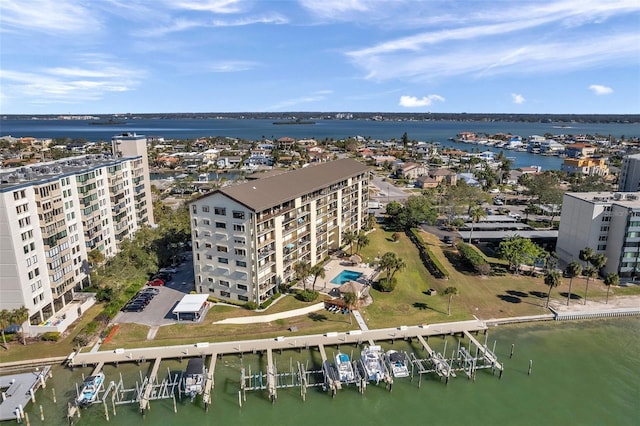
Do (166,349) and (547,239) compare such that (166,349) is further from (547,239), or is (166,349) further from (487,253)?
(547,239)

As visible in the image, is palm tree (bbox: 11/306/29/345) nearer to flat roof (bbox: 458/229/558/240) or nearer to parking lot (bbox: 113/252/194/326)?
parking lot (bbox: 113/252/194/326)

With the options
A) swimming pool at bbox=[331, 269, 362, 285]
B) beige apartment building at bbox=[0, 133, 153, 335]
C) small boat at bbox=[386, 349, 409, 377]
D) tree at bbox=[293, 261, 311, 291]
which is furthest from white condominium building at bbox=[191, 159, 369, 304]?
small boat at bbox=[386, 349, 409, 377]

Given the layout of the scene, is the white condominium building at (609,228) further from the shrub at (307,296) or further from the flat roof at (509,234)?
the shrub at (307,296)

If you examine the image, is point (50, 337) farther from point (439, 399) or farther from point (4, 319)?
point (439, 399)

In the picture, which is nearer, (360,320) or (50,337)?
(50,337)

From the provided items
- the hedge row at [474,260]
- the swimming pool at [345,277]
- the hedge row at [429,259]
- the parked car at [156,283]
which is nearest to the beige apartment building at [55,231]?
the parked car at [156,283]

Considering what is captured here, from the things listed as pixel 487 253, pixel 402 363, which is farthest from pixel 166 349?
pixel 487 253

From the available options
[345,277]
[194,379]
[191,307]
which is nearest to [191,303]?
[191,307]
